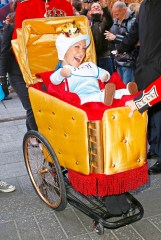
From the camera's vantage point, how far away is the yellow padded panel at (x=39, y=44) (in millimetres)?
3244

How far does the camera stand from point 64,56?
3.01 meters

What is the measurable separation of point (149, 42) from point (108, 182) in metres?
1.42

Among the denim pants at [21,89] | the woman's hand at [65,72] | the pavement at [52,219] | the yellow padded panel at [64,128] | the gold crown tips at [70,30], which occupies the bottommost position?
the pavement at [52,219]

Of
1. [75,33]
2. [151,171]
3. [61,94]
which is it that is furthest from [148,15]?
[151,171]

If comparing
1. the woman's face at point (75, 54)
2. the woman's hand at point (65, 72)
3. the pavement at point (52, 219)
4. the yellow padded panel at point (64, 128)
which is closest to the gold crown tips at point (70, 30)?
the woman's face at point (75, 54)

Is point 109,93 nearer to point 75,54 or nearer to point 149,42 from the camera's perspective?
point 75,54

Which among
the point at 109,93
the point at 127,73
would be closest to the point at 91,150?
the point at 109,93

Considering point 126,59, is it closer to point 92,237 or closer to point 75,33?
point 75,33

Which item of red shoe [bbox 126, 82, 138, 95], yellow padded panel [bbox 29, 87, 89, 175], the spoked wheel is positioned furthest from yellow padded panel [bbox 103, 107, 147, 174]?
the spoked wheel

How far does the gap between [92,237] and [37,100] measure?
1083 millimetres

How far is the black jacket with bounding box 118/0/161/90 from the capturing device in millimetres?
3207

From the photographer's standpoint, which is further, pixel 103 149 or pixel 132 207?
pixel 132 207

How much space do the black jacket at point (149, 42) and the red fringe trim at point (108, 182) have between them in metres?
1.09

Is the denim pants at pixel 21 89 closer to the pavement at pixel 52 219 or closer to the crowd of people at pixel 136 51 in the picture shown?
the crowd of people at pixel 136 51
